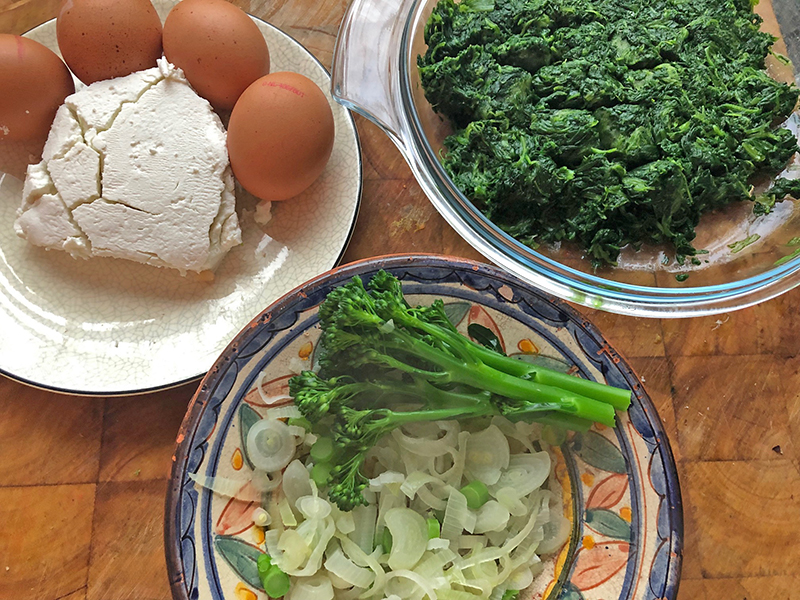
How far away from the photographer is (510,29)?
1326mm

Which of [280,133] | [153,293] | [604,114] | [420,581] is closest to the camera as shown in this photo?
[420,581]

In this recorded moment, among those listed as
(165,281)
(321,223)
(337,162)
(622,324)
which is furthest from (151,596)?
(622,324)

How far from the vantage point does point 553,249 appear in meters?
1.30

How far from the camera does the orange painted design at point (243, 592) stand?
46.8 inches

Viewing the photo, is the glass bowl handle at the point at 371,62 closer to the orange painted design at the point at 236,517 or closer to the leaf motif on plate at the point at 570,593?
the orange painted design at the point at 236,517

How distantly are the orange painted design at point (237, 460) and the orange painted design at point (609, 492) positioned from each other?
0.72 metres

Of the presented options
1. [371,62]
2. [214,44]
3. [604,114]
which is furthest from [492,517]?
[214,44]

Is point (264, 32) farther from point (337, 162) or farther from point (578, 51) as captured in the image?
point (578, 51)

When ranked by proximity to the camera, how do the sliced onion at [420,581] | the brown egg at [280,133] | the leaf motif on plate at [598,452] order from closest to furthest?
the sliced onion at [420,581], the leaf motif on plate at [598,452], the brown egg at [280,133]

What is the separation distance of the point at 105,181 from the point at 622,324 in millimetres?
1284

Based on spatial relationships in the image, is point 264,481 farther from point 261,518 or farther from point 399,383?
point 399,383

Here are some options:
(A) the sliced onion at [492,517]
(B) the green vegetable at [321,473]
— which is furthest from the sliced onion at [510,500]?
(B) the green vegetable at [321,473]

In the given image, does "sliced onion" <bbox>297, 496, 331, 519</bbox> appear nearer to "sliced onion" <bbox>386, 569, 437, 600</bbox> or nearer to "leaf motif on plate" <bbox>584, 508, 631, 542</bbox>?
"sliced onion" <bbox>386, 569, 437, 600</bbox>

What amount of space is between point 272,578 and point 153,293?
740 millimetres
